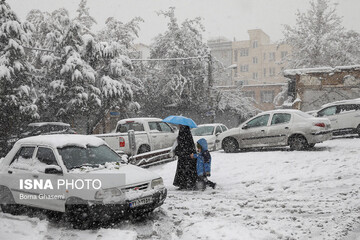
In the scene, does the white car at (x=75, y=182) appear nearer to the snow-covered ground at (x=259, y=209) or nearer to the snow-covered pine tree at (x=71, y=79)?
the snow-covered ground at (x=259, y=209)

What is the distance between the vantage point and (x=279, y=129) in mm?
13117

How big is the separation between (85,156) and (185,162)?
128 inches

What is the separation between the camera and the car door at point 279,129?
13.0 meters

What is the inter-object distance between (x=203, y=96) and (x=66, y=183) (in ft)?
87.1

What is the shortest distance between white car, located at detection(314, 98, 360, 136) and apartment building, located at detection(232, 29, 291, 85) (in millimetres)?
52377

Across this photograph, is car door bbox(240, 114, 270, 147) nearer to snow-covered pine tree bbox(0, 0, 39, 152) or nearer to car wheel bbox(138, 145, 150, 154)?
car wheel bbox(138, 145, 150, 154)

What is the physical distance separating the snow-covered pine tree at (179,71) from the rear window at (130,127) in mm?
15458

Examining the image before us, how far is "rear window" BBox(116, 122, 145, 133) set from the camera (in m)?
14.5

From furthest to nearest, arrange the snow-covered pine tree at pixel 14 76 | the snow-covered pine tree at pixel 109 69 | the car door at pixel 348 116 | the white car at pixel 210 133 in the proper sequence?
the snow-covered pine tree at pixel 109 69
the snow-covered pine tree at pixel 14 76
the white car at pixel 210 133
the car door at pixel 348 116

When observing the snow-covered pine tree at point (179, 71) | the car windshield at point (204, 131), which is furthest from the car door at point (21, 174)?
the snow-covered pine tree at point (179, 71)

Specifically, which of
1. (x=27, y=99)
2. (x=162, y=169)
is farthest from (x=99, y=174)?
(x=27, y=99)

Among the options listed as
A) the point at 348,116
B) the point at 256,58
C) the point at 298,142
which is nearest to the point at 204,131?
the point at 298,142

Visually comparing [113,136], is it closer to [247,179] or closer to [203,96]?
[247,179]

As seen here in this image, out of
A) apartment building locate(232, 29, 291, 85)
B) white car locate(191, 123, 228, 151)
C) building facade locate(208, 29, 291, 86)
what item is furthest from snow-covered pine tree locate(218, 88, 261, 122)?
apartment building locate(232, 29, 291, 85)
